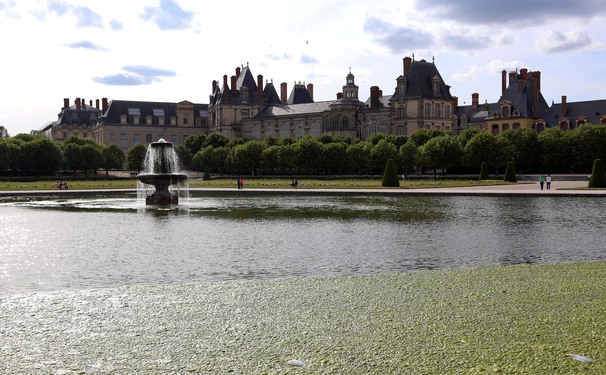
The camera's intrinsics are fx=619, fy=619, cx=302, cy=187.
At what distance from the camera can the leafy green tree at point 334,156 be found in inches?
3174

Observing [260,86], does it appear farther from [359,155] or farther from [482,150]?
[482,150]

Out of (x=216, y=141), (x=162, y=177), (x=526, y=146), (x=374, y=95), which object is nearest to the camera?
(x=162, y=177)

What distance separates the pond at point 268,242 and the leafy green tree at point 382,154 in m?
45.5

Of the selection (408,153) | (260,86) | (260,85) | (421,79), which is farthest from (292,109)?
(408,153)

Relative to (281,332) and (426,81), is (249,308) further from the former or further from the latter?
(426,81)

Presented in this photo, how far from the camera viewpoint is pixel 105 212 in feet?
91.4

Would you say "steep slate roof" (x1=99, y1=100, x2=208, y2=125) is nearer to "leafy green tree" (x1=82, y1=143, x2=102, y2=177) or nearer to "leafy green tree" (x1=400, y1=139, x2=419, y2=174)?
"leafy green tree" (x1=82, y1=143, x2=102, y2=177)

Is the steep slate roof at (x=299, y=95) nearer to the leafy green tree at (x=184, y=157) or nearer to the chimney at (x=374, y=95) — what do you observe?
the chimney at (x=374, y=95)

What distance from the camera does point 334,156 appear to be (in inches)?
3174

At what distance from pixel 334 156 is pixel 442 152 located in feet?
51.3

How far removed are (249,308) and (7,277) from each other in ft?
18.9

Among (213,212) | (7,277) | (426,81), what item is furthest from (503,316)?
(426,81)

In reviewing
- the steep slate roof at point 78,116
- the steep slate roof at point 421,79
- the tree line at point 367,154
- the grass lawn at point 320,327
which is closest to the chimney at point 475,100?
the steep slate roof at point 421,79

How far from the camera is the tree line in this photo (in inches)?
2712
